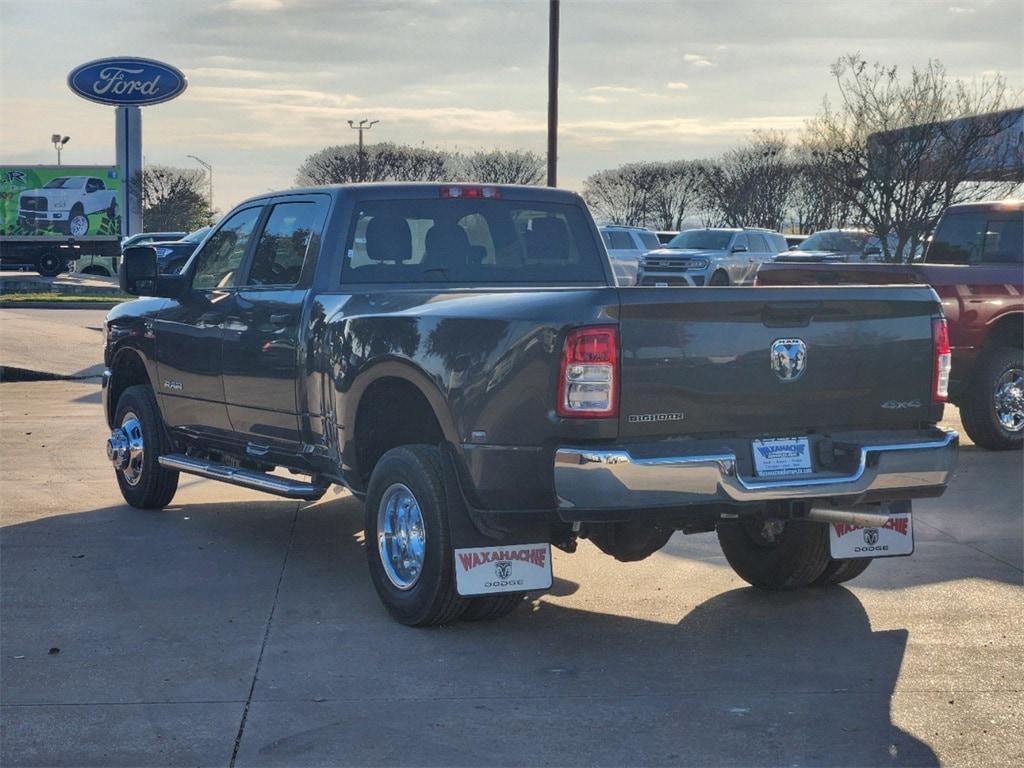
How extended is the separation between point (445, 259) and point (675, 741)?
3454mm

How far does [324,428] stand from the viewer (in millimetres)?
7074

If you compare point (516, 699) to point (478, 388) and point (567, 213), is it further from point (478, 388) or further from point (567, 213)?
point (567, 213)

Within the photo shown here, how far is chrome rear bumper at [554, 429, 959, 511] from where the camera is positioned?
545 centimetres

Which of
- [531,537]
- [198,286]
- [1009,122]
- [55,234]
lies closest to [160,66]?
[55,234]

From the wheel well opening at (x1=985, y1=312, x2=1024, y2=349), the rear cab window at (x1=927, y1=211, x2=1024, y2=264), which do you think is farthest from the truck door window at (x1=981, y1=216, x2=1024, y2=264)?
the wheel well opening at (x1=985, y1=312, x2=1024, y2=349)

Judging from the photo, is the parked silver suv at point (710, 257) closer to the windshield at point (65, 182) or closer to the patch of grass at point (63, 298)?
the patch of grass at point (63, 298)

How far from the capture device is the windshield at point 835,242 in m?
30.3

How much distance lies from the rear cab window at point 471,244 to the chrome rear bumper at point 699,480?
2.30m

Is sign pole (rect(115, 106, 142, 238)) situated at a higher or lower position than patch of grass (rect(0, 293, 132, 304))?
higher

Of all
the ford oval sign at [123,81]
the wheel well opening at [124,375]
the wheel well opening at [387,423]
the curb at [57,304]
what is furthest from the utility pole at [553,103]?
the ford oval sign at [123,81]

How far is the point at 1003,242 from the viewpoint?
42.4ft

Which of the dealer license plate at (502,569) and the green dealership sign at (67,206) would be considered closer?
the dealer license plate at (502,569)

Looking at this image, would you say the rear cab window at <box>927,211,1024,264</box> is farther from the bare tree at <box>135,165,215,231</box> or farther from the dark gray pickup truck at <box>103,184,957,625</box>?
the bare tree at <box>135,165,215,231</box>

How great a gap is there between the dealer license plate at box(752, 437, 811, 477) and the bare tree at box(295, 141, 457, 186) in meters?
61.2
